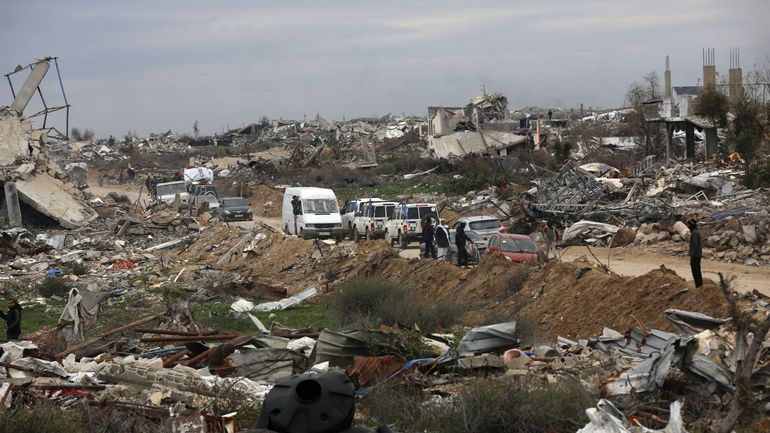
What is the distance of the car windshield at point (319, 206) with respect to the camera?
125 feet

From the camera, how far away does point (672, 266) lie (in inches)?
1064

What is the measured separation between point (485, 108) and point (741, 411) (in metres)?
80.8

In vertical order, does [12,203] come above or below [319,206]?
above

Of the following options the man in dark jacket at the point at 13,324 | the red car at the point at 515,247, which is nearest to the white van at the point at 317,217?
the red car at the point at 515,247

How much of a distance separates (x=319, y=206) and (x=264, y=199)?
20.0 m

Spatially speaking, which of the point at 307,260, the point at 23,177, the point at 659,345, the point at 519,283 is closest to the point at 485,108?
the point at 23,177

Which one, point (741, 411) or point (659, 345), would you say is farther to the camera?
point (659, 345)

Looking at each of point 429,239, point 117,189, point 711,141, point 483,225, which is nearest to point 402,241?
point 483,225

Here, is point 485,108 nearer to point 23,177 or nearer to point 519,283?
point 23,177

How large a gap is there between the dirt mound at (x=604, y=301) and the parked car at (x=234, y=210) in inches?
1070

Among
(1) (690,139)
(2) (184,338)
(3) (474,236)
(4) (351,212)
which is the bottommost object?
(4) (351,212)

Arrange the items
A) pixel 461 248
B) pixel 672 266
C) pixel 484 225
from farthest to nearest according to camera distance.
→ pixel 484 225 < pixel 461 248 < pixel 672 266

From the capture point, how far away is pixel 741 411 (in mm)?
6965

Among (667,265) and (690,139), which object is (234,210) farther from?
(667,265)
